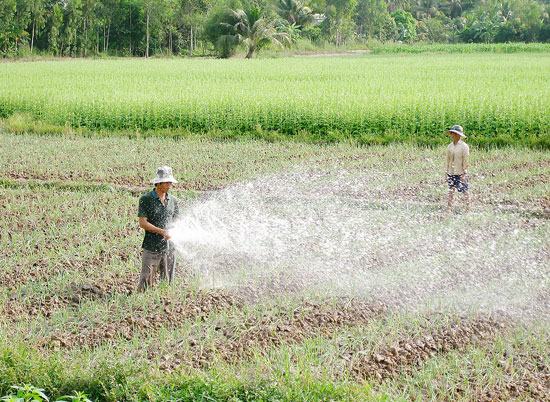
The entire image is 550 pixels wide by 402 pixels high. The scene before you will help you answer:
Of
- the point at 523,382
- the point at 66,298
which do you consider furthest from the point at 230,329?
the point at 523,382

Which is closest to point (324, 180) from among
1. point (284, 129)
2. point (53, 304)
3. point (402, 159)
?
point (402, 159)

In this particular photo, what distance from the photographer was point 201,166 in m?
12.0

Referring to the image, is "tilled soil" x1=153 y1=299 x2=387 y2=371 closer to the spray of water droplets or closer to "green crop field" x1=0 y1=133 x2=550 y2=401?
"green crop field" x1=0 y1=133 x2=550 y2=401

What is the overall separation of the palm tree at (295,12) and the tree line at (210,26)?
0.21 feet

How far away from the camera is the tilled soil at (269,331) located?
5051mm

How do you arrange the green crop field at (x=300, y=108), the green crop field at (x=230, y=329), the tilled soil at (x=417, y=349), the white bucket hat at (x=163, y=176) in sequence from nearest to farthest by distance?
the green crop field at (x=230, y=329)
the tilled soil at (x=417, y=349)
the white bucket hat at (x=163, y=176)
the green crop field at (x=300, y=108)

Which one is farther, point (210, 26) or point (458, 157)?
point (210, 26)

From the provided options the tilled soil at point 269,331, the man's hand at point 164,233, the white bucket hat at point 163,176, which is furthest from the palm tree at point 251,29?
the tilled soil at point 269,331

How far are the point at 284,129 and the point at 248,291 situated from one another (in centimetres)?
901

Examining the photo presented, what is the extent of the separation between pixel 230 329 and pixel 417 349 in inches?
49.1

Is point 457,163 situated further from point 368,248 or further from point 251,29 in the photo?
point 251,29

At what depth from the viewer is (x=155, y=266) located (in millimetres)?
6148

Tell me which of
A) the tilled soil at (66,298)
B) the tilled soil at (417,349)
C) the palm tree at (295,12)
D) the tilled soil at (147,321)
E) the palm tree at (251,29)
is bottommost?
the tilled soil at (66,298)

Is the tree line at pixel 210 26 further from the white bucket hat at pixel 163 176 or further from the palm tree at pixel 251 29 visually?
the white bucket hat at pixel 163 176
